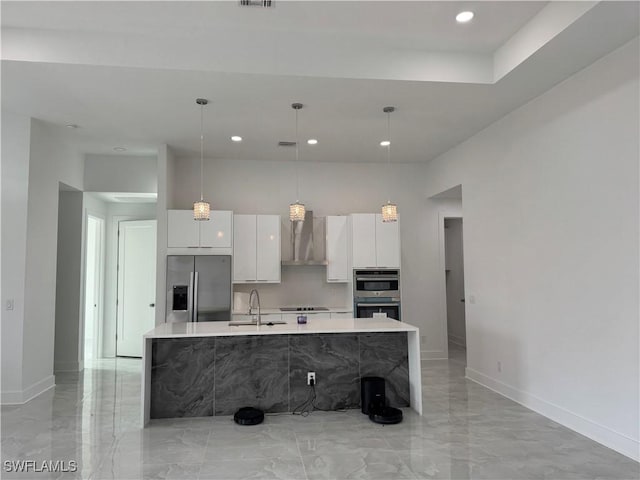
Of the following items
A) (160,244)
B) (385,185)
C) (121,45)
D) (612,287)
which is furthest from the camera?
(385,185)

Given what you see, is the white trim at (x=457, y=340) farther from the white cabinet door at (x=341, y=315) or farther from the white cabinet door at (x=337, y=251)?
the white cabinet door at (x=337, y=251)

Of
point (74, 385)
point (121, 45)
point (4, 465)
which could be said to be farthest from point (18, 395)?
point (121, 45)

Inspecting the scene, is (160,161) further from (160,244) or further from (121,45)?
(121,45)

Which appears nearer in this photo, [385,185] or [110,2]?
[110,2]

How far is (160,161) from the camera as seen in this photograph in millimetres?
6000

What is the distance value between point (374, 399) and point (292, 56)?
3241mm

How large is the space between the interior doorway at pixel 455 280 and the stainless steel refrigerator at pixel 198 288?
442cm

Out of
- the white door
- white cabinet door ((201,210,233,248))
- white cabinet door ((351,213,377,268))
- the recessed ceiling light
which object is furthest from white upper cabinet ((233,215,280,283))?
the recessed ceiling light

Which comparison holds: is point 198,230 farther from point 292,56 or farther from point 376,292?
point 292,56

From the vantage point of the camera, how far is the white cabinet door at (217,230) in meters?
6.04

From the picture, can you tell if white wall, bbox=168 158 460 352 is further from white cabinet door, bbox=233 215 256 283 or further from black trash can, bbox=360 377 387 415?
black trash can, bbox=360 377 387 415

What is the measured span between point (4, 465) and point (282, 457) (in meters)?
1.99

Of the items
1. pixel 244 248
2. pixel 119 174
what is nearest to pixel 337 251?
pixel 244 248

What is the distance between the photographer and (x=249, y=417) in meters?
3.99
